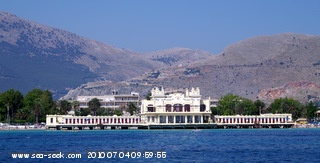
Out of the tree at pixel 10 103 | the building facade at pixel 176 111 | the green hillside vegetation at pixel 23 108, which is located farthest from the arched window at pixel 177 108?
the tree at pixel 10 103

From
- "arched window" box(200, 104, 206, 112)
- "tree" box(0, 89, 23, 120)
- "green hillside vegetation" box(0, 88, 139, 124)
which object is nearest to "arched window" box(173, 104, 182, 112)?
"arched window" box(200, 104, 206, 112)

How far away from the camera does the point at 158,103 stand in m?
180

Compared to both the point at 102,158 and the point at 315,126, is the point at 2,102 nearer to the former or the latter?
the point at 315,126

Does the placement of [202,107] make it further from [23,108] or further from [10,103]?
[10,103]

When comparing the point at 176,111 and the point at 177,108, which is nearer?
the point at 176,111

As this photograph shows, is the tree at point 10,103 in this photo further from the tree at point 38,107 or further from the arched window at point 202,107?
the arched window at point 202,107

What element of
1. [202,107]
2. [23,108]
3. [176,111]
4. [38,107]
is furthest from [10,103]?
[202,107]

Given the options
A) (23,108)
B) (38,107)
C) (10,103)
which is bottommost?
(23,108)

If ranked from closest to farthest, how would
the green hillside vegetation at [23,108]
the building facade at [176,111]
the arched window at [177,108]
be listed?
the building facade at [176,111] → the arched window at [177,108] → the green hillside vegetation at [23,108]

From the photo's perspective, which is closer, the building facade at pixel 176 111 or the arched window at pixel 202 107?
the building facade at pixel 176 111

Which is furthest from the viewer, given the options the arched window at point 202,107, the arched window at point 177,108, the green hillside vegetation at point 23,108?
the green hillside vegetation at point 23,108

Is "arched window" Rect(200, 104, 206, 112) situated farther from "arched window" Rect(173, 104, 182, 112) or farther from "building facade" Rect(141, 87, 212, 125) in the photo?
"arched window" Rect(173, 104, 182, 112)

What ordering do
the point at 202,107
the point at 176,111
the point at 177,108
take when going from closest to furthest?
the point at 176,111, the point at 177,108, the point at 202,107

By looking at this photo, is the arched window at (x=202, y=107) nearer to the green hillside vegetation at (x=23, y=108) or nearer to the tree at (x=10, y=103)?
the green hillside vegetation at (x=23, y=108)
